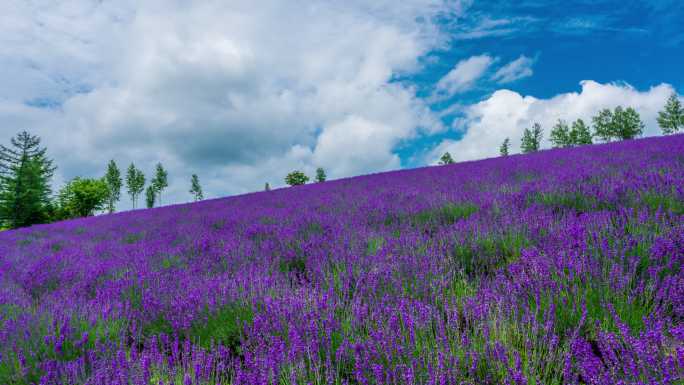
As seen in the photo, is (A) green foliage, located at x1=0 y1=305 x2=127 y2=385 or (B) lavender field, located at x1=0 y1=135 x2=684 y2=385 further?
(A) green foliage, located at x1=0 y1=305 x2=127 y2=385

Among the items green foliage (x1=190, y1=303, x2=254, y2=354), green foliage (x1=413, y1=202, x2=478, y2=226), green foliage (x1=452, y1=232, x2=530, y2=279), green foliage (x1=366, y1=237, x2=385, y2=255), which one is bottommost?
green foliage (x1=190, y1=303, x2=254, y2=354)

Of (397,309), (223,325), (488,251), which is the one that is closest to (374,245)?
(488,251)

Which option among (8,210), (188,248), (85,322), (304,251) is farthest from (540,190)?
(8,210)

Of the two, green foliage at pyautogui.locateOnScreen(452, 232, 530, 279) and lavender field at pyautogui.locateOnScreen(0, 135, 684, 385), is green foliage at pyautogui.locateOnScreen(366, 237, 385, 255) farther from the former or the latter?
green foliage at pyautogui.locateOnScreen(452, 232, 530, 279)

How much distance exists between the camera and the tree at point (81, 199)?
36125 mm

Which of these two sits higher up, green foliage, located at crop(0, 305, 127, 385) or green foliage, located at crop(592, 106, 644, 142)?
green foliage, located at crop(592, 106, 644, 142)

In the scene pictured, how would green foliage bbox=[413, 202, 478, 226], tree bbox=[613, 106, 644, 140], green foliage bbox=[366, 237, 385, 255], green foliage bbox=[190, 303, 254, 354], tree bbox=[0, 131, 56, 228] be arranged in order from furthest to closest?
tree bbox=[613, 106, 644, 140], tree bbox=[0, 131, 56, 228], green foliage bbox=[413, 202, 478, 226], green foliage bbox=[366, 237, 385, 255], green foliage bbox=[190, 303, 254, 354]

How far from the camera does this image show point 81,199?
3622 cm

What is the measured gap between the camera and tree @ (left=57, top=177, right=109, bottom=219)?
119ft

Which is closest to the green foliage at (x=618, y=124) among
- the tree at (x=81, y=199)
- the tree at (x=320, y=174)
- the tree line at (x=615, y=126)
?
the tree line at (x=615, y=126)

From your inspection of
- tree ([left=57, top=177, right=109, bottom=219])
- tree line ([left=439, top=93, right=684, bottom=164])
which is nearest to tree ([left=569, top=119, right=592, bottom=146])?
tree line ([left=439, top=93, right=684, bottom=164])

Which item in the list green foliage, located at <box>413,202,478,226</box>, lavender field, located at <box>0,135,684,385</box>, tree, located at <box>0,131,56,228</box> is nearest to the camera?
lavender field, located at <box>0,135,684,385</box>

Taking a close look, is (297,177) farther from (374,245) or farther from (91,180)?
(374,245)

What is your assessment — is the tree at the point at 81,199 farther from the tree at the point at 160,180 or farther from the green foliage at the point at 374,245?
the green foliage at the point at 374,245
